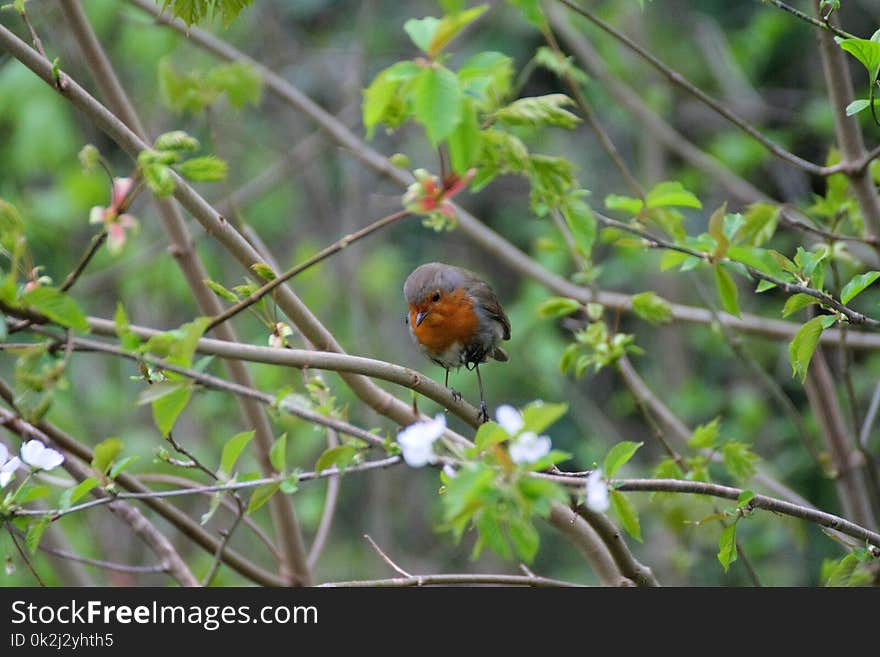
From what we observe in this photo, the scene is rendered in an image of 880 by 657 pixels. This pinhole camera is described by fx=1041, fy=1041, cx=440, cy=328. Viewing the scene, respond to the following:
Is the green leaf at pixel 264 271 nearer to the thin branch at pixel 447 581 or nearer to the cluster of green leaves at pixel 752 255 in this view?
the thin branch at pixel 447 581

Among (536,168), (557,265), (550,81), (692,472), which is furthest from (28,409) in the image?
(550,81)

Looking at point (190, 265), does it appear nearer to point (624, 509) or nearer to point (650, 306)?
point (650, 306)

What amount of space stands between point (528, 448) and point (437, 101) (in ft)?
1.69

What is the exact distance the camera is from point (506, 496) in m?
1.43

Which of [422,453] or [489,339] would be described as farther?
[489,339]

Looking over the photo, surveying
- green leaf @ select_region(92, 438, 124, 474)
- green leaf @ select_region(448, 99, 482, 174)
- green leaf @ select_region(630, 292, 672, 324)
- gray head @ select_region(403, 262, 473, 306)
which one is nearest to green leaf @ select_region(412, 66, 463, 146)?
green leaf @ select_region(448, 99, 482, 174)

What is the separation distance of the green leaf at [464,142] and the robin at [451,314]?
6.77 feet

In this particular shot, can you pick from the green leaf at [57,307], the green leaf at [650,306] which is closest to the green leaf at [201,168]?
the green leaf at [57,307]

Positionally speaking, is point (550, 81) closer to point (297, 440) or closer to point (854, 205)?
point (297, 440)

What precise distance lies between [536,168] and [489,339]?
1.47 meters

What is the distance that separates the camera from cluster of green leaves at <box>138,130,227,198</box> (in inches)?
62.7

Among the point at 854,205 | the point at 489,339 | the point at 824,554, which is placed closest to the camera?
the point at 854,205

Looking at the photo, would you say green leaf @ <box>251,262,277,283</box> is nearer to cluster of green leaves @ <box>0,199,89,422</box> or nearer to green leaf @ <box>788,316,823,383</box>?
cluster of green leaves @ <box>0,199,89,422</box>

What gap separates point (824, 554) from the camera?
6402 millimetres
